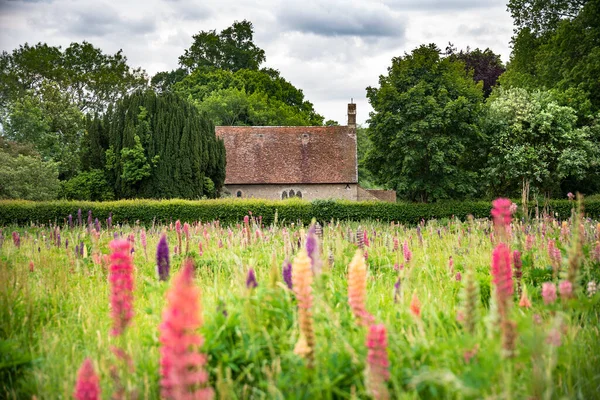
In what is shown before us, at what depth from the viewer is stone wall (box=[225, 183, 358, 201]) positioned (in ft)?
135

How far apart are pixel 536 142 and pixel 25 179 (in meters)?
27.8

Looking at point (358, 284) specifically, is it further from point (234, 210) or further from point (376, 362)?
point (234, 210)

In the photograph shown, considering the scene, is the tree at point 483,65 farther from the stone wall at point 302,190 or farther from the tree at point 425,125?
the tree at point 425,125

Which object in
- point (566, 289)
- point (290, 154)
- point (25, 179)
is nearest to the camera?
point (566, 289)

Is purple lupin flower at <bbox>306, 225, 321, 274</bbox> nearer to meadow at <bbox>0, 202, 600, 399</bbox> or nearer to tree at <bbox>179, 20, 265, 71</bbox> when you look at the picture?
meadow at <bbox>0, 202, 600, 399</bbox>

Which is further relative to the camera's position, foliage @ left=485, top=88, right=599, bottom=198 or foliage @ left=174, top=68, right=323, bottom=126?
foliage @ left=174, top=68, right=323, bottom=126

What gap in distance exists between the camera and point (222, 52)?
60031 mm

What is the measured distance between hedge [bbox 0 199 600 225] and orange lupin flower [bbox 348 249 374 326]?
2017 centimetres

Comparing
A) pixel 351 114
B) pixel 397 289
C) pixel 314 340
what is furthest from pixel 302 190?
pixel 314 340

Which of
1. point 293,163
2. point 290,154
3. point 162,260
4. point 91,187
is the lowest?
point 162,260

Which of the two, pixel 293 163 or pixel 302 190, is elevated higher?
pixel 293 163

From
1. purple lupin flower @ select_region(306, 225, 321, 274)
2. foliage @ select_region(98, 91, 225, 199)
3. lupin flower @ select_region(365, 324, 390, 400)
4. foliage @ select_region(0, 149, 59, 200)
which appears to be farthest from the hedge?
lupin flower @ select_region(365, 324, 390, 400)

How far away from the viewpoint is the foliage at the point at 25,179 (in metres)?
27.5

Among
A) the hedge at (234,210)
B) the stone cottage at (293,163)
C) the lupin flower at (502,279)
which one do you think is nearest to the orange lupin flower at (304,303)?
the lupin flower at (502,279)
